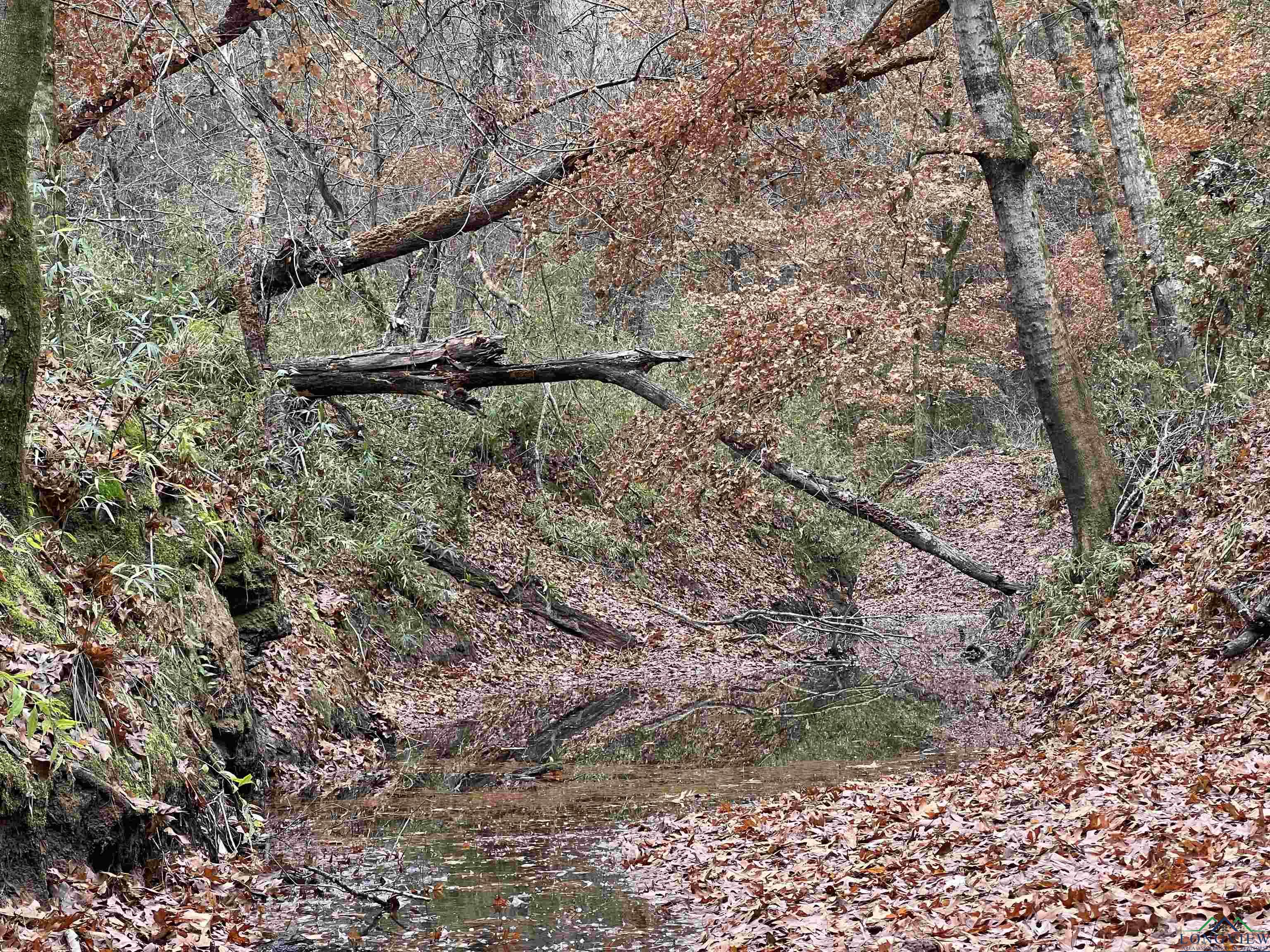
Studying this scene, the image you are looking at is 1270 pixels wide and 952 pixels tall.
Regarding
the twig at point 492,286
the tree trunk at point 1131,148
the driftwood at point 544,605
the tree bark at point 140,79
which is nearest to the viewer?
the tree bark at point 140,79

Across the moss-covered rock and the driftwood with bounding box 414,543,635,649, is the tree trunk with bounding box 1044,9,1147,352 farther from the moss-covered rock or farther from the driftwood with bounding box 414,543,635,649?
the moss-covered rock

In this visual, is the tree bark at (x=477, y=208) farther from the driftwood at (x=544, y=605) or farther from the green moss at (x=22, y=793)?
the green moss at (x=22, y=793)

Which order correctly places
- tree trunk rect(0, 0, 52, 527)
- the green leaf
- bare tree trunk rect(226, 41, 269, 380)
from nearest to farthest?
the green leaf → tree trunk rect(0, 0, 52, 527) → bare tree trunk rect(226, 41, 269, 380)

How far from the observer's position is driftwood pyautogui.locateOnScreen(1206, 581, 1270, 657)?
766 centimetres

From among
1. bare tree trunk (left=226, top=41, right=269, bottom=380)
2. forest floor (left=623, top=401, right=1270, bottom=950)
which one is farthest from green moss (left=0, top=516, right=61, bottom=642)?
bare tree trunk (left=226, top=41, right=269, bottom=380)

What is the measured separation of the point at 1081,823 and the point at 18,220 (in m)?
5.63

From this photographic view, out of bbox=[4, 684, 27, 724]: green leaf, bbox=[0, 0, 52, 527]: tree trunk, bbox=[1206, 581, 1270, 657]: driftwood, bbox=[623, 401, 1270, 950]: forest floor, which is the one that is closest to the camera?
bbox=[623, 401, 1270, 950]: forest floor

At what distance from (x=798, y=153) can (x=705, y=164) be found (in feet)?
5.69

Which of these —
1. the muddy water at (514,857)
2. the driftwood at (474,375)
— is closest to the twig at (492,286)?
the driftwood at (474,375)

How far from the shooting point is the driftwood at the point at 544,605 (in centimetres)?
1634

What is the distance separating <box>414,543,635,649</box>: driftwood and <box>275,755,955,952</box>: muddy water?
680 centimetres

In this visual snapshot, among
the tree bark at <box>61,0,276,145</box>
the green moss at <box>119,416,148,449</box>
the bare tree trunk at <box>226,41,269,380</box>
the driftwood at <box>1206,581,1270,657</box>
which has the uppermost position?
the tree bark at <box>61,0,276,145</box>

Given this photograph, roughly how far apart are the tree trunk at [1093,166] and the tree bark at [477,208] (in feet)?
16.0

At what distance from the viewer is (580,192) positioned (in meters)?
12.9
